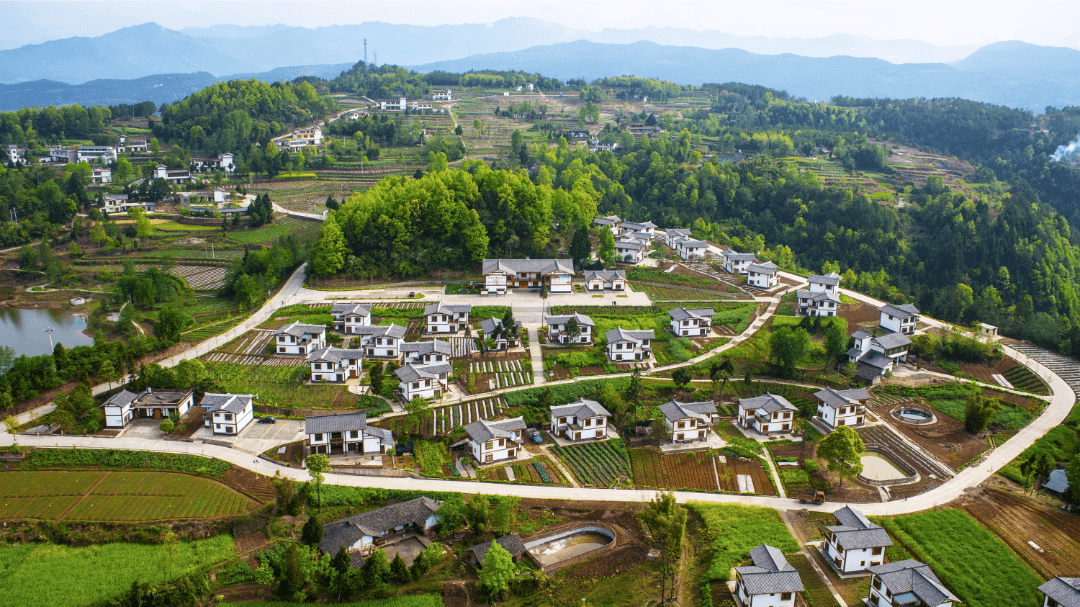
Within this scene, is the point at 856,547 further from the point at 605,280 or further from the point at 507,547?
the point at 605,280

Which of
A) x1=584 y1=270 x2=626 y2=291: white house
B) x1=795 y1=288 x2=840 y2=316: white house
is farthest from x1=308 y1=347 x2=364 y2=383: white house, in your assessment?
x1=795 y1=288 x2=840 y2=316: white house

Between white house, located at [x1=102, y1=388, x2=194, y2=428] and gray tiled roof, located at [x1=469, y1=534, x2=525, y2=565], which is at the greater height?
white house, located at [x1=102, y1=388, x2=194, y2=428]

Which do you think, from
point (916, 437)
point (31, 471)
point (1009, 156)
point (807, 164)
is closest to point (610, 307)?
point (916, 437)

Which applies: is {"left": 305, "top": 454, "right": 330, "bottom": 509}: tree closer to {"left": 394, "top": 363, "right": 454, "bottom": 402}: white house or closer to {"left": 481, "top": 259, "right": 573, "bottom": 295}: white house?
{"left": 394, "top": 363, "right": 454, "bottom": 402}: white house

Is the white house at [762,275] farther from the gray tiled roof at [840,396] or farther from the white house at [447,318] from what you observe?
the white house at [447,318]

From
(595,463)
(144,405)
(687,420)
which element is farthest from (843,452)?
(144,405)

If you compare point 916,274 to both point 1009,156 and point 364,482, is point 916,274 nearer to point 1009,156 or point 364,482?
point 1009,156
